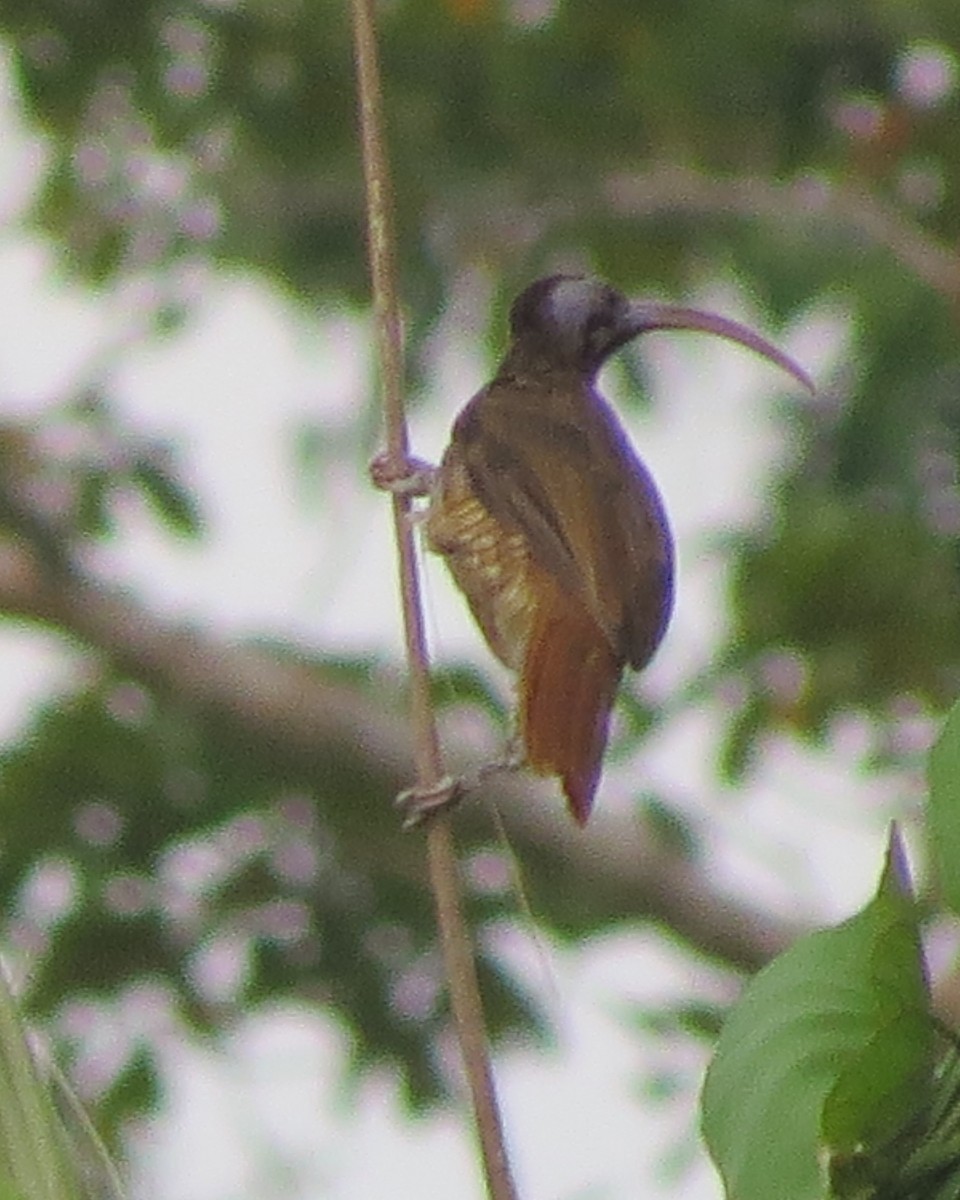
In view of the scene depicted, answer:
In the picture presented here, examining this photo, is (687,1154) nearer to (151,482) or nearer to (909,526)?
(909,526)

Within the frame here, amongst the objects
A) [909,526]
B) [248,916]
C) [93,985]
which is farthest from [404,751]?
[909,526]

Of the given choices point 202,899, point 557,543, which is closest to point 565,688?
point 557,543

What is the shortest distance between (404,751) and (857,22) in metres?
0.96

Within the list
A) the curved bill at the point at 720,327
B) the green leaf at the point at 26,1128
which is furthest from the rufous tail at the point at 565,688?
the green leaf at the point at 26,1128

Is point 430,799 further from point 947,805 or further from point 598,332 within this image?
point 598,332

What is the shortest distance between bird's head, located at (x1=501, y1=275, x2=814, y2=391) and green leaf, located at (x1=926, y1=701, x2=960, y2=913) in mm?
365

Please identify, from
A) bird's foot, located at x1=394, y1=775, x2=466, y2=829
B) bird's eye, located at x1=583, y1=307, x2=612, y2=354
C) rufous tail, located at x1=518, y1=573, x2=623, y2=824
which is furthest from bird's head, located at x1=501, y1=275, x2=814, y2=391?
bird's foot, located at x1=394, y1=775, x2=466, y2=829

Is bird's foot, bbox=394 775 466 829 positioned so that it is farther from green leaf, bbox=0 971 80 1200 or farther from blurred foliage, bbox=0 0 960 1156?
blurred foliage, bbox=0 0 960 1156

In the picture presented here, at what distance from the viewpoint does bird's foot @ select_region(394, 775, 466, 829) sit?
778mm

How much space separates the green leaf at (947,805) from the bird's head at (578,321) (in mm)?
365

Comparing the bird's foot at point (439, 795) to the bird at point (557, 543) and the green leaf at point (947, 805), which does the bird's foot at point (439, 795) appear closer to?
the bird at point (557, 543)

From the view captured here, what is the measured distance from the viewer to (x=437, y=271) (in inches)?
119

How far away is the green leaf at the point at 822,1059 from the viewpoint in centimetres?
64

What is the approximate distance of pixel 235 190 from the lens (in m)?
3.04
